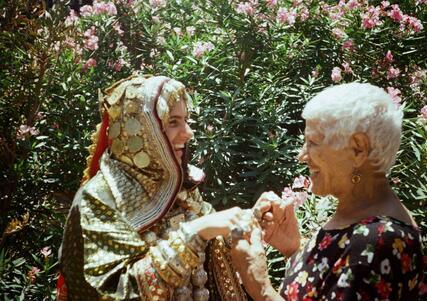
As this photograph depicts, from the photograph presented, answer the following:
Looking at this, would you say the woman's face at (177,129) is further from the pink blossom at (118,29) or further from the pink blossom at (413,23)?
the pink blossom at (118,29)

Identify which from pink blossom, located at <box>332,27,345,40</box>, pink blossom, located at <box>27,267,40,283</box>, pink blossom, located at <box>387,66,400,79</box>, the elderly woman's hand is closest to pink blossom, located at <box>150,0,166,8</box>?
pink blossom, located at <box>332,27,345,40</box>

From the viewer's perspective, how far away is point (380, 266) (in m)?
1.97

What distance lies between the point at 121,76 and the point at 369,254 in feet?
12.7

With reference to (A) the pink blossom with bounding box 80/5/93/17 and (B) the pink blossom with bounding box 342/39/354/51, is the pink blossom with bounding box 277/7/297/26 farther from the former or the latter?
(A) the pink blossom with bounding box 80/5/93/17

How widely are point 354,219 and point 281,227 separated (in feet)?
1.93

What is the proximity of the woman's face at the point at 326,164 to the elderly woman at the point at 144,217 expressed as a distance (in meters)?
0.36

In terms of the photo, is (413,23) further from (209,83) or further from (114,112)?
(114,112)

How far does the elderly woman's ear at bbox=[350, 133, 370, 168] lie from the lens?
2076 millimetres

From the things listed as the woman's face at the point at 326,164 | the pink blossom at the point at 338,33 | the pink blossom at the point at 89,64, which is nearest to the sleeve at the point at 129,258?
the woman's face at the point at 326,164

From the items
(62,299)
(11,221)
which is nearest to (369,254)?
(62,299)

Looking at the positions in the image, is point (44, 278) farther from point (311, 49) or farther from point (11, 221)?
point (311, 49)

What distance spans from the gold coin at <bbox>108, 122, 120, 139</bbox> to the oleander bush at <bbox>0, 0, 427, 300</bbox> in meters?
1.57

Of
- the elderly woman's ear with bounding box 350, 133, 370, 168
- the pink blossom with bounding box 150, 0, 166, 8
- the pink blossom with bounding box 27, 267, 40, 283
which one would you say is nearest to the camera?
the elderly woman's ear with bounding box 350, 133, 370, 168

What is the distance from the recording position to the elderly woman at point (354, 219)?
6.50 ft
